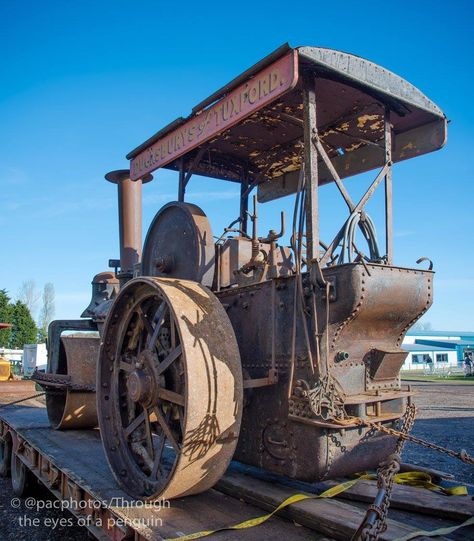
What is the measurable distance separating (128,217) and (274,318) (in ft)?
13.8

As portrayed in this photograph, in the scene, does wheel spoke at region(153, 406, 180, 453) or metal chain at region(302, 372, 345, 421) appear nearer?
metal chain at region(302, 372, 345, 421)

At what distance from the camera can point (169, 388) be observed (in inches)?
152

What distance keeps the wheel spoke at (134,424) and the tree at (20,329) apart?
3950 centimetres

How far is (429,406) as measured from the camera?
14.1 metres

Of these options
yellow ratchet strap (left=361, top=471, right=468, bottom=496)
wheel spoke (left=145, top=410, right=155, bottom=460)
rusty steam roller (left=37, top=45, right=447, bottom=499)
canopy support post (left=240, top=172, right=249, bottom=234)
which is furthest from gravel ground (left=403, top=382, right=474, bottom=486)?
canopy support post (left=240, top=172, right=249, bottom=234)

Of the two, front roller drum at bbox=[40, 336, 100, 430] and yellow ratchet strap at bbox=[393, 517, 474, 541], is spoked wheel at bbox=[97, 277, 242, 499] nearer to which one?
yellow ratchet strap at bbox=[393, 517, 474, 541]

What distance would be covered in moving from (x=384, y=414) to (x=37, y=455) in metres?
3.75

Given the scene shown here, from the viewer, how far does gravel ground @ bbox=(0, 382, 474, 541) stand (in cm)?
498

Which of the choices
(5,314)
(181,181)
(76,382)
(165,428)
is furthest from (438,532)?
(5,314)

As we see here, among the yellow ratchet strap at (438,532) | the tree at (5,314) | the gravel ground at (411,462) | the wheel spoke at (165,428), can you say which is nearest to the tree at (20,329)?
the tree at (5,314)

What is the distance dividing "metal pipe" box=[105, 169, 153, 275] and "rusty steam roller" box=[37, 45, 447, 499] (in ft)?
7.40

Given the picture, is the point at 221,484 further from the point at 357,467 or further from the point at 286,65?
the point at 286,65

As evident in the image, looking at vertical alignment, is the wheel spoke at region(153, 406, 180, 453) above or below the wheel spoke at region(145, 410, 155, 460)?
above

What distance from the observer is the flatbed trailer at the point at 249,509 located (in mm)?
2912
